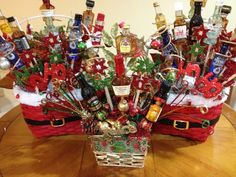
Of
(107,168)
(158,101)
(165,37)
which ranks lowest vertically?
(107,168)

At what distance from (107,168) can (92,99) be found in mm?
226

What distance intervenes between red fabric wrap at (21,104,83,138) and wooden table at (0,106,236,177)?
0.9 inches

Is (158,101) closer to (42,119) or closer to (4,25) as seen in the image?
(42,119)

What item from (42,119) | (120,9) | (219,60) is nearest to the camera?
(219,60)

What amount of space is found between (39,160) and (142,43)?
18.8 inches

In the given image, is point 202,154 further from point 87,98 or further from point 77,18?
point 77,18

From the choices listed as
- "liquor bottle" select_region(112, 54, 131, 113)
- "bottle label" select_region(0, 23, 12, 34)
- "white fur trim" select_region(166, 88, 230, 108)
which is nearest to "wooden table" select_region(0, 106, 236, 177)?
"white fur trim" select_region(166, 88, 230, 108)

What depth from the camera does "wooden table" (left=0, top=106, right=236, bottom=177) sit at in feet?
2.75

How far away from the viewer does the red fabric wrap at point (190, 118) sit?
0.87 meters

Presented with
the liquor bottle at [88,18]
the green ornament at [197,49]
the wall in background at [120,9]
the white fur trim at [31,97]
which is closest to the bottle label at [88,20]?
the liquor bottle at [88,18]

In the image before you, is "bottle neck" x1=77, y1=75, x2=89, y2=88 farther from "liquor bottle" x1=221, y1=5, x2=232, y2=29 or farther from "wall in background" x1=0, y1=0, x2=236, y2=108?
"wall in background" x1=0, y1=0, x2=236, y2=108

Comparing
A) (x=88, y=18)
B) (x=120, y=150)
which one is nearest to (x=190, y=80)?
(x=120, y=150)

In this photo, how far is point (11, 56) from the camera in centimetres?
88

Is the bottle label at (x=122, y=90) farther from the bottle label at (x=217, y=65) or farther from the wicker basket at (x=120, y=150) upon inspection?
the bottle label at (x=217, y=65)
